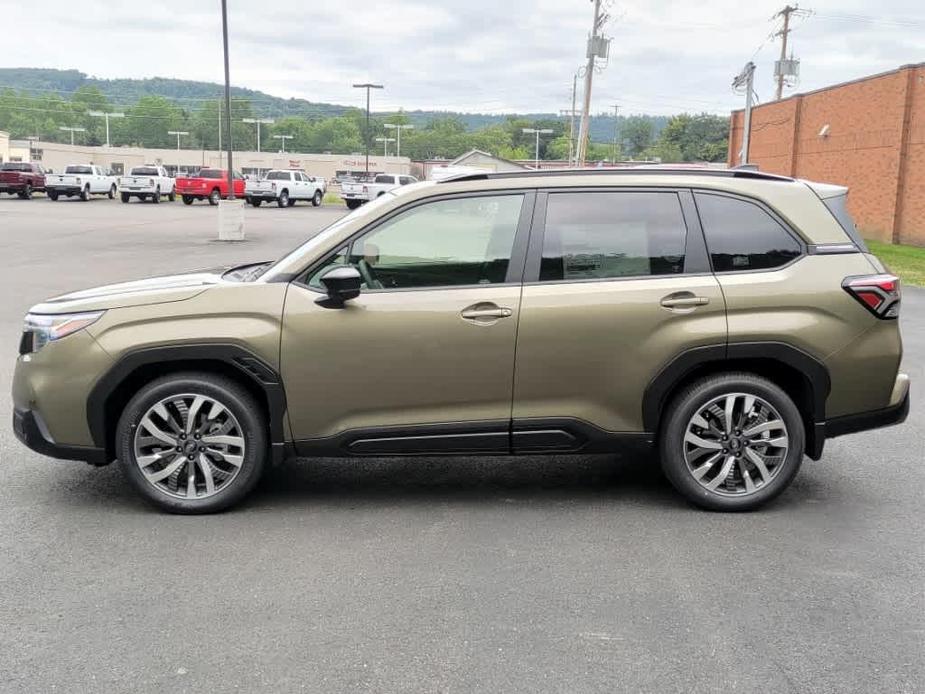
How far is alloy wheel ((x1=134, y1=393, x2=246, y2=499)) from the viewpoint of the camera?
4.96 meters

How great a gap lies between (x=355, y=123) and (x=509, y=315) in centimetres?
18052

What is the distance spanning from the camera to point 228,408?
195 inches

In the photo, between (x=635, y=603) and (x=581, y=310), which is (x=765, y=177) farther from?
(x=635, y=603)

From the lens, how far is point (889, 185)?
30.1 m

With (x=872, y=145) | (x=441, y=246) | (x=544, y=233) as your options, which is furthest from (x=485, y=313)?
(x=872, y=145)

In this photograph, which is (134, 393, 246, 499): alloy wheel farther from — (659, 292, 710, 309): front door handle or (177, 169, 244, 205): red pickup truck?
(177, 169, 244, 205): red pickup truck

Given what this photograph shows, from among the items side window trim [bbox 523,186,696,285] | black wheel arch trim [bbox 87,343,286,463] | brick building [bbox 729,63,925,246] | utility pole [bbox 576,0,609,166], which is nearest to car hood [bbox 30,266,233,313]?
black wheel arch trim [bbox 87,343,286,463]

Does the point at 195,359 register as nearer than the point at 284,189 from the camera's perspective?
Yes

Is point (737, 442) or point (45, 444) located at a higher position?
point (737, 442)

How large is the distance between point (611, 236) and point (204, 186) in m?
46.0

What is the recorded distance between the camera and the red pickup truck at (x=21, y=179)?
49.0m

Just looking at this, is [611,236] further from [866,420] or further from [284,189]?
[284,189]

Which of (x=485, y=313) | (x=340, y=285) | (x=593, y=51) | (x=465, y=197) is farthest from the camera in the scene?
(x=593, y=51)

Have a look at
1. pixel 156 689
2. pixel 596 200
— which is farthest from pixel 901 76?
pixel 156 689
